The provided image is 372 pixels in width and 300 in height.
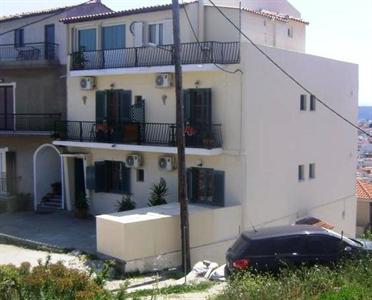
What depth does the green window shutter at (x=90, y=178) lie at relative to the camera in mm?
25312

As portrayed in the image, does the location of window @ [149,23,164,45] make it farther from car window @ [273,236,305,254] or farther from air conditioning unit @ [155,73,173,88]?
car window @ [273,236,305,254]

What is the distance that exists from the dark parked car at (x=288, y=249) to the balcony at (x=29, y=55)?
598 inches

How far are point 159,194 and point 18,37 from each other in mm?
11572

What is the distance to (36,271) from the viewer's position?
9914 mm

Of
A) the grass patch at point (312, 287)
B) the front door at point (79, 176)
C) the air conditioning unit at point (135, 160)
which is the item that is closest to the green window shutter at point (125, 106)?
the air conditioning unit at point (135, 160)

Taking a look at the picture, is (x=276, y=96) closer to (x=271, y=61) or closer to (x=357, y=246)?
(x=271, y=61)

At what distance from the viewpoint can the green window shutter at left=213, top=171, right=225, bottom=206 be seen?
2184 centimetres

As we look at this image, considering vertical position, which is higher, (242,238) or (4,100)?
(4,100)

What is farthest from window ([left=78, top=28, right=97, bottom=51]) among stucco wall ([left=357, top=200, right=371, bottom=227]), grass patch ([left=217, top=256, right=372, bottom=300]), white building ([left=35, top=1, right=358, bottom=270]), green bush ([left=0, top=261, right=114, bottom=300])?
stucco wall ([left=357, top=200, right=371, bottom=227])

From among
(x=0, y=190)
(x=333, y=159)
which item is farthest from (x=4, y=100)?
(x=333, y=159)

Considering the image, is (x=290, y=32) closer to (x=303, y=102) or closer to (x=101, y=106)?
(x=303, y=102)

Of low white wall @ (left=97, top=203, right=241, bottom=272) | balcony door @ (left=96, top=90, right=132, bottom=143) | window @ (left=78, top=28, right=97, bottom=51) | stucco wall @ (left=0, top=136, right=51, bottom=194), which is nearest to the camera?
low white wall @ (left=97, top=203, right=241, bottom=272)

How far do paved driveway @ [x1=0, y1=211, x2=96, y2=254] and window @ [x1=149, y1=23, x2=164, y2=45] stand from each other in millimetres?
7698

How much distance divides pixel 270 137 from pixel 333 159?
5.95 metres
